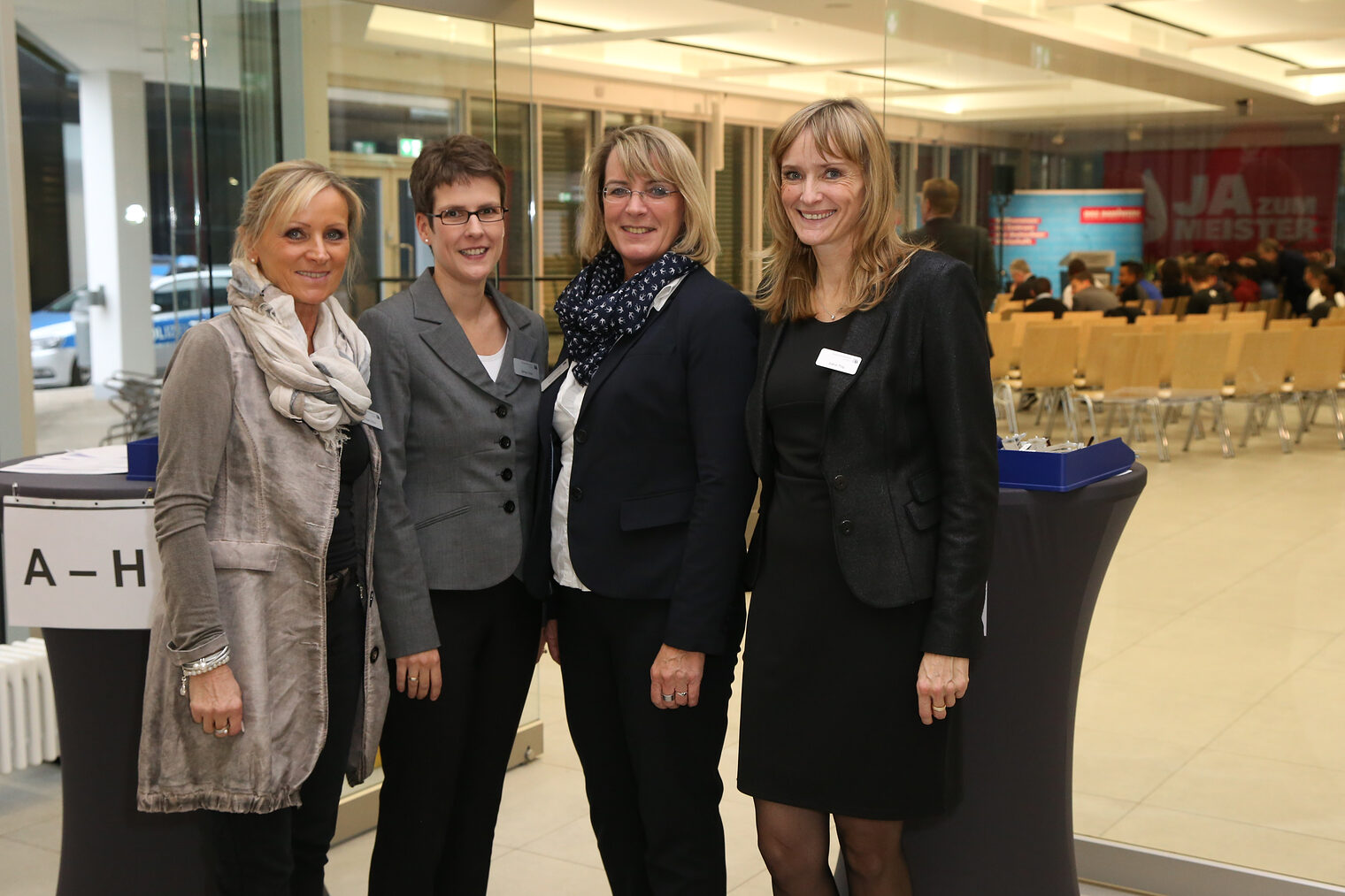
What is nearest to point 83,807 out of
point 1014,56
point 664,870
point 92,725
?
point 92,725

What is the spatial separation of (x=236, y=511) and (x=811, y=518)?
968mm

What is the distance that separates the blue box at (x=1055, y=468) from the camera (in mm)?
2441

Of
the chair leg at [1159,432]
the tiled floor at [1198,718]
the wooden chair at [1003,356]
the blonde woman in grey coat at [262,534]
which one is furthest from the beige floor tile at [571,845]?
the chair leg at [1159,432]

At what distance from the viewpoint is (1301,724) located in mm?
3525

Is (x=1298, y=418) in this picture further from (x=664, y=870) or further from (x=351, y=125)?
(x=351, y=125)

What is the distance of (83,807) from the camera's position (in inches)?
105

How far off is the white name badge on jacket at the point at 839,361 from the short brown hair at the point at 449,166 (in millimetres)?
734

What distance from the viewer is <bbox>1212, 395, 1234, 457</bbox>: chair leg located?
4.20 metres

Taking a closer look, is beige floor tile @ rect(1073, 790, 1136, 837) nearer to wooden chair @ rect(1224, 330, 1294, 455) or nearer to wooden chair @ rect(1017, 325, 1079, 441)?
wooden chair @ rect(1017, 325, 1079, 441)

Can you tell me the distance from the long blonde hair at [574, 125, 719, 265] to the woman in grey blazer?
0.18 metres

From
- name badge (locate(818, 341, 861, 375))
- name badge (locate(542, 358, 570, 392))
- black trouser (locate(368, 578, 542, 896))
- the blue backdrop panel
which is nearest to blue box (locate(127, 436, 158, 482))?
black trouser (locate(368, 578, 542, 896))

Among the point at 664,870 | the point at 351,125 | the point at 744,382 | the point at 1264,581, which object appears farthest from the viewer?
the point at 351,125

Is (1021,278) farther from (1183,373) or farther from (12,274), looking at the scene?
(12,274)

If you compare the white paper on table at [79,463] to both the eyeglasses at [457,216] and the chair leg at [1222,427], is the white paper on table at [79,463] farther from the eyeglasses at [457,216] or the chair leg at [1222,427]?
the chair leg at [1222,427]
